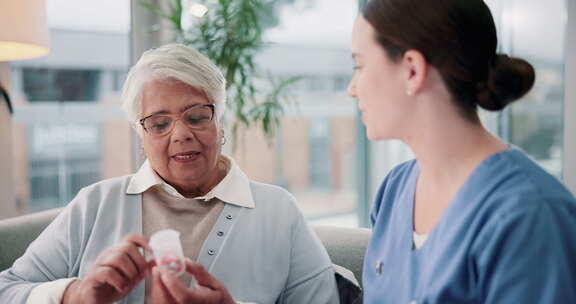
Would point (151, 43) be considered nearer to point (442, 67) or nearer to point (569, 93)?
point (569, 93)

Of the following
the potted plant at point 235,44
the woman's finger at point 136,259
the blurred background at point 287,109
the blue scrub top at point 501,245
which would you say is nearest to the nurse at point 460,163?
the blue scrub top at point 501,245

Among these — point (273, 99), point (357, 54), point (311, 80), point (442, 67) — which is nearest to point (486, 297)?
point (442, 67)

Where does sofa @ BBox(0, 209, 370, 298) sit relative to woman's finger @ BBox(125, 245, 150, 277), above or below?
below

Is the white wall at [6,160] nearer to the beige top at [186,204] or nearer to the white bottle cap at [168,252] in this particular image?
the beige top at [186,204]

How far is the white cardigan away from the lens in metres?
1.53

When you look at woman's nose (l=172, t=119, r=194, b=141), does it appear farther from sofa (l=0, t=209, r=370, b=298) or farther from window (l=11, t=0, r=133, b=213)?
window (l=11, t=0, r=133, b=213)

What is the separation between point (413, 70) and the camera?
41.0 inches

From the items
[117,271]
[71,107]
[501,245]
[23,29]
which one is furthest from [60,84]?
[501,245]

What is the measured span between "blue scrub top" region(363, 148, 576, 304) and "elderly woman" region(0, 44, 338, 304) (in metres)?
0.47

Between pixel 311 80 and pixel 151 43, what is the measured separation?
122cm

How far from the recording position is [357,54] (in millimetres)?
A: 1124

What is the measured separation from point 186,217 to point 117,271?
1.30 feet

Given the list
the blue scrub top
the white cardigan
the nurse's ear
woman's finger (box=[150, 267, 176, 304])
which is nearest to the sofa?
the white cardigan

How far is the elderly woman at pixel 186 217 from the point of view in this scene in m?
1.54
